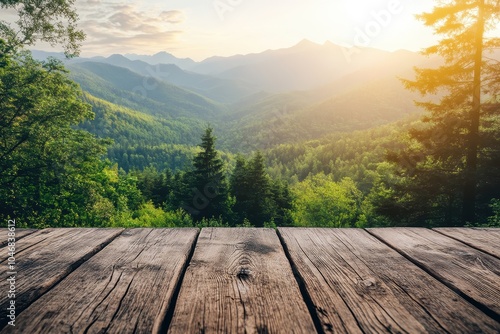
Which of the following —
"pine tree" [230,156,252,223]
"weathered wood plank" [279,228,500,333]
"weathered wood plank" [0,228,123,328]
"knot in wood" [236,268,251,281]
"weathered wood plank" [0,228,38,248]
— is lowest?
"pine tree" [230,156,252,223]

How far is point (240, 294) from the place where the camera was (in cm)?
111

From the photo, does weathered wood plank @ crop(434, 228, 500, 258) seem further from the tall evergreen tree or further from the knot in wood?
the tall evergreen tree

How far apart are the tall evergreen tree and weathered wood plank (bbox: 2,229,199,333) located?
96.6ft

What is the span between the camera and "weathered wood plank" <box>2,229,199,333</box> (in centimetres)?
92

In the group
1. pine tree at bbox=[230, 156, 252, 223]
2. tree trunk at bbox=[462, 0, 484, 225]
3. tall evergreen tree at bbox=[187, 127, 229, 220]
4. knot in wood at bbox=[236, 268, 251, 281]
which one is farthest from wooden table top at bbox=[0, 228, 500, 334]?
pine tree at bbox=[230, 156, 252, 223]

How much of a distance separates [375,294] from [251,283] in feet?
1.48

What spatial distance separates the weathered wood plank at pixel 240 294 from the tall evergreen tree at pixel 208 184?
29.5 metres

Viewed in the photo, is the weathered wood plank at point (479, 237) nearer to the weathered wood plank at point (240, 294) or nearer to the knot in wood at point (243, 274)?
the weathered wood plank at point (240, 294)

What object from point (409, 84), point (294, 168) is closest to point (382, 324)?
point (409, 84)

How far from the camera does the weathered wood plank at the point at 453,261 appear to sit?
3.77 ft

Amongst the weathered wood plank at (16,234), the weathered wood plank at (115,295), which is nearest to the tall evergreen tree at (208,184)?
the weathered wood plank at (16,234)

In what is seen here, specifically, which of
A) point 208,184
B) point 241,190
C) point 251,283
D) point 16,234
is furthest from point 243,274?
point 241,190

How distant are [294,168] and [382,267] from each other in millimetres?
98125

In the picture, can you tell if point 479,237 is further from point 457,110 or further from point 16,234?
point 457,110
